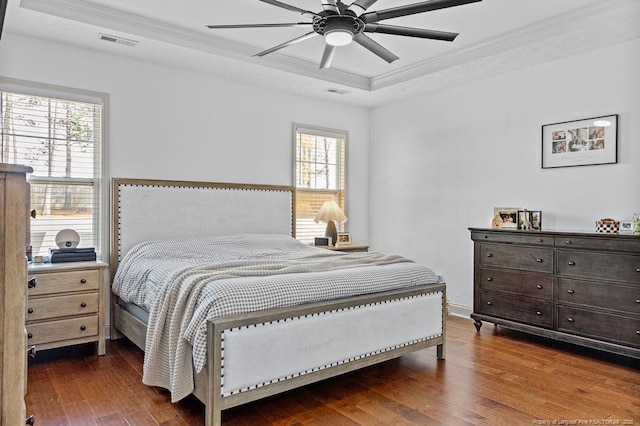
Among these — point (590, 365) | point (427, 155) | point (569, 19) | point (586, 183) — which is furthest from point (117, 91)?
A: point (590, 365)

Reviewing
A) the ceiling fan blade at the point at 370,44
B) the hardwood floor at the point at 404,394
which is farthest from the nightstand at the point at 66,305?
the ceiling fan blade at the point at 370,44

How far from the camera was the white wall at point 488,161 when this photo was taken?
3727 mm

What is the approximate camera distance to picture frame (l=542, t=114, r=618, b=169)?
12.3 feet

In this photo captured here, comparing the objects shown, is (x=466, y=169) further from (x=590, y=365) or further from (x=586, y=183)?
(x=590, y=365)

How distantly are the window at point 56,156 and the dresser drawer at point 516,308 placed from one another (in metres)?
3.62

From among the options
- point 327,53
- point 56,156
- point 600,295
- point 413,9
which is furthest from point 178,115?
point 600,295

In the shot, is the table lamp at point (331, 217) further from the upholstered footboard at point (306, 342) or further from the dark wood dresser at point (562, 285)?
the upholstered footboard at point (306, 342)

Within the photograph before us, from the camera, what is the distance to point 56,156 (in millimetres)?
3762

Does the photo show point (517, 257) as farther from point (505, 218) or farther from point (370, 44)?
point (370, 44)

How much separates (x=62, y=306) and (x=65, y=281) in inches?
7.4

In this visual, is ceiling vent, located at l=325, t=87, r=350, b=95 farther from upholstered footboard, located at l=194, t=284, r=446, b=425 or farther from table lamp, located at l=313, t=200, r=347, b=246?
upholstered footboard, located at l=194, t=284, r=446, b=425

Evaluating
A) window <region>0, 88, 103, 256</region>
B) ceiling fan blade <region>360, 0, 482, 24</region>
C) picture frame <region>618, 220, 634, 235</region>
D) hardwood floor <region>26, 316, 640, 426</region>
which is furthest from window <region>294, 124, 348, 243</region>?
picture frame <region>618, 220, 634, 235</region>

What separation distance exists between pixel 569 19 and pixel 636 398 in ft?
8.99

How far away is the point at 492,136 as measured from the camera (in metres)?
4.64
